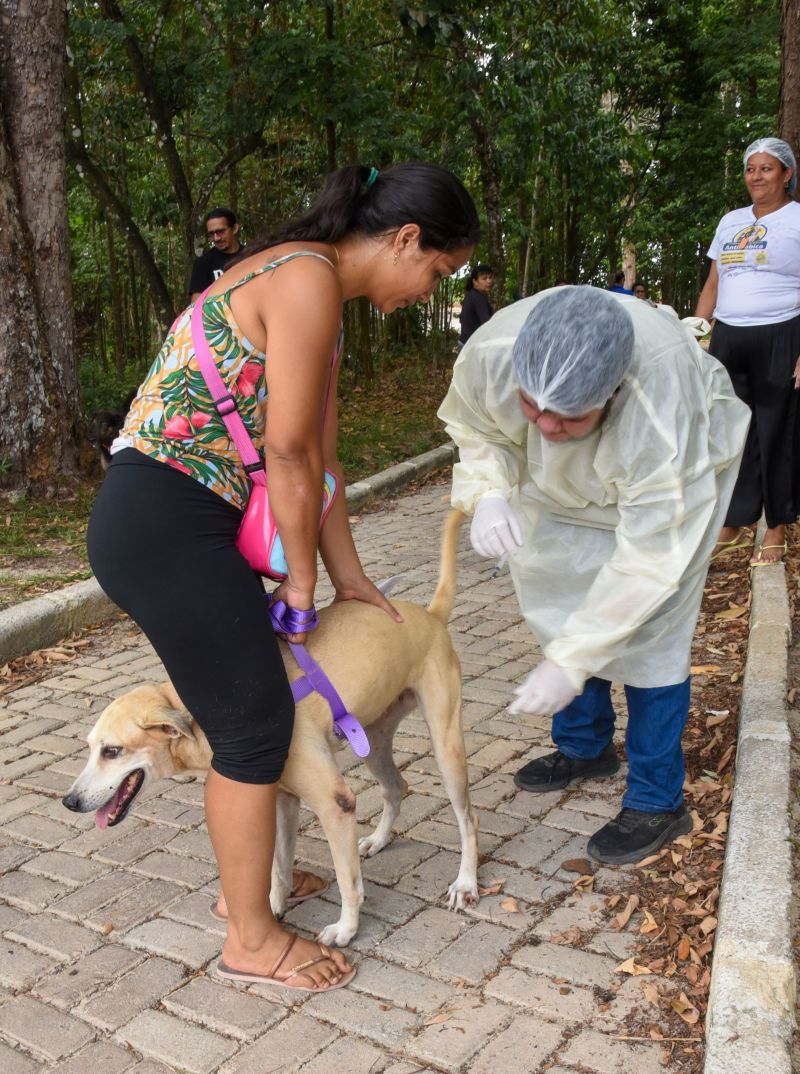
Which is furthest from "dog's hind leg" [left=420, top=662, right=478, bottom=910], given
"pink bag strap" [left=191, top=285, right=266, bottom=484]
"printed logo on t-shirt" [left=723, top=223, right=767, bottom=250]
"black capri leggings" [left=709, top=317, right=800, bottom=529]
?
"printed logo on t-shirt" [left=723, top=223, right=767, bottom=250]

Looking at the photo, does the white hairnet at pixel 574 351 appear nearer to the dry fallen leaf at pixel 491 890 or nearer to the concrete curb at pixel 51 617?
the dry fallen leaf at pixel 491 890

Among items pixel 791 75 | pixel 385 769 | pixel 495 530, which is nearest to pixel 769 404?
pixel 791 75

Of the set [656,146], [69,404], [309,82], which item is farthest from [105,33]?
[656,146]

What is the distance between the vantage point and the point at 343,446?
10.7 m

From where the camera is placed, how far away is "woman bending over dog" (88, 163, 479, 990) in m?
2.41

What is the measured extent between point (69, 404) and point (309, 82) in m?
5.47

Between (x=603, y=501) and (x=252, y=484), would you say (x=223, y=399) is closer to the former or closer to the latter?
(x=252, y=484)

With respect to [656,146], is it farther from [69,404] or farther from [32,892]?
[32,892]

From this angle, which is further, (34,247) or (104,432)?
(104,432)

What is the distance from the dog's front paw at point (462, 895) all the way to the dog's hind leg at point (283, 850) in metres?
0.51

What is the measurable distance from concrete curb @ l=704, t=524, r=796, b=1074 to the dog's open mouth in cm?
163

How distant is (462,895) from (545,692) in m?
0.94

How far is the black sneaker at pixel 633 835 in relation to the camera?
11.2 feet

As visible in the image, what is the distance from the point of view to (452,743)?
3137 millimetres
